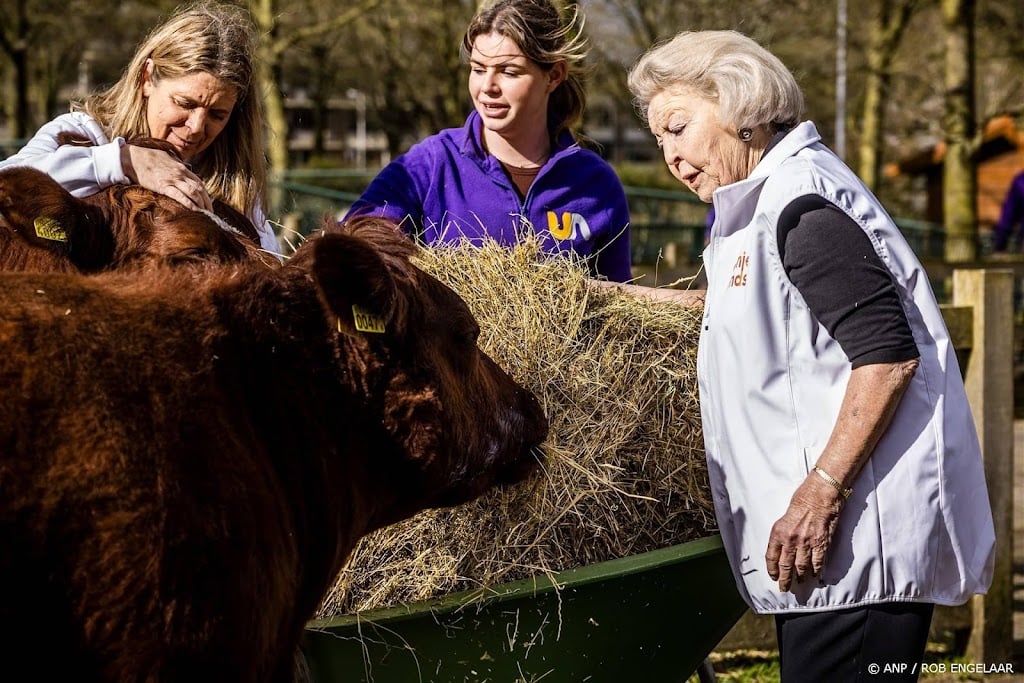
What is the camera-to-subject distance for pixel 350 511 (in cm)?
242

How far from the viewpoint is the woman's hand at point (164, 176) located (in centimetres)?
308

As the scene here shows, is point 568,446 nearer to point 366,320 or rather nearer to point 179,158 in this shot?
point 366,320

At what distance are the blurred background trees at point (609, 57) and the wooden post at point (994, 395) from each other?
982 cm

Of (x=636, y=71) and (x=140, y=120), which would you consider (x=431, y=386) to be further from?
(x=140, y=120)

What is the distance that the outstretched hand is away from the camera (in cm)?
256

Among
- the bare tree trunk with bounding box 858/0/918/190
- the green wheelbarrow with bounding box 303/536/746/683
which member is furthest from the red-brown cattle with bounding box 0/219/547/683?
the bare tree trunk with bounding box 858/0/918/190

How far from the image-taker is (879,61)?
19812 mm

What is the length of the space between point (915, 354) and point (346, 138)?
62757mm

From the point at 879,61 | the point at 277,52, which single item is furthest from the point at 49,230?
the point at 879,61

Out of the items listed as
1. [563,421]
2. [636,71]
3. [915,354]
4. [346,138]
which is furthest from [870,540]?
[346,138]

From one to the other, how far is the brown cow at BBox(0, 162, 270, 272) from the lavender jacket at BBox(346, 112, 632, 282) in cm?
97

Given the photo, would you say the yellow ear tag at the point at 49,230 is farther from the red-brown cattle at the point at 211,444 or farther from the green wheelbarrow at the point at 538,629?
the green wheelbarrow at the point at 538,629

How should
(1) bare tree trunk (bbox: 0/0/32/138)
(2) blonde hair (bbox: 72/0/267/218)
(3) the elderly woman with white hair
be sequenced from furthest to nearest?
(1) bare tree trunk (bbox: 0/0/32/138) < (2) blonde hair (bbox: 72/0/267/218) < (3) the elderly woman with white hair

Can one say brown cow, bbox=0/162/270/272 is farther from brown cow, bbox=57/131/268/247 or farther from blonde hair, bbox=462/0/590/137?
blonde hair, bbox=462/0/590/137
